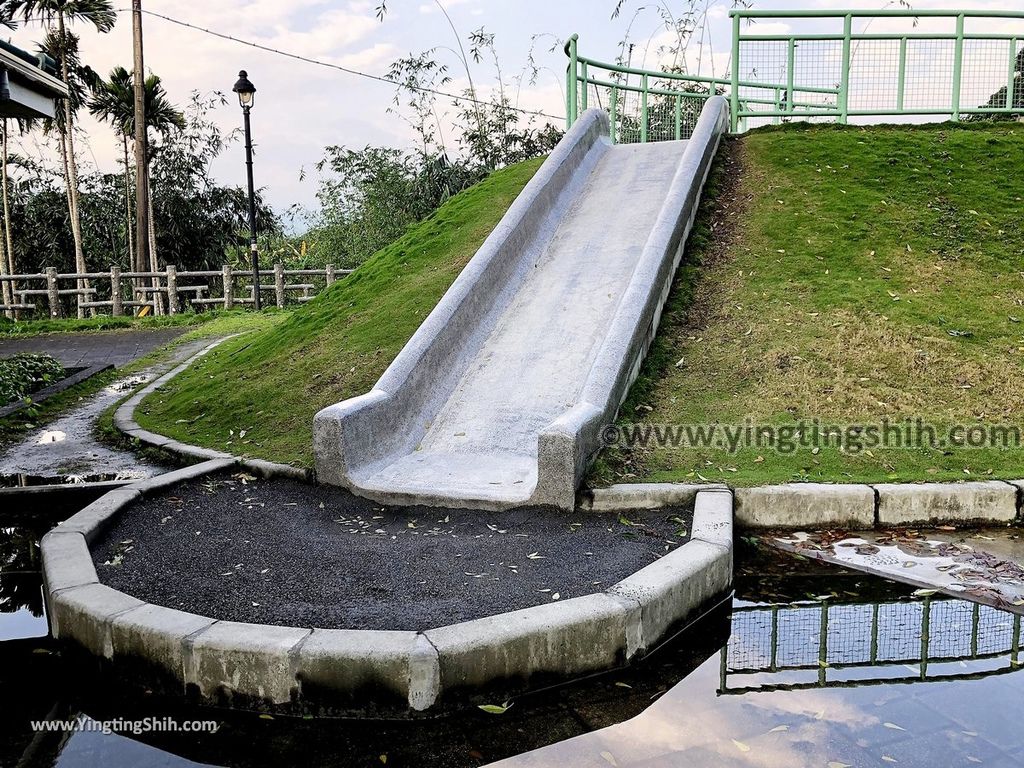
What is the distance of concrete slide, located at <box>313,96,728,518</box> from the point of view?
5738 mm

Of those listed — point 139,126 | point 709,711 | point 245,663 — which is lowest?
point 709,711

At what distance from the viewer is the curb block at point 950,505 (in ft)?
17.2

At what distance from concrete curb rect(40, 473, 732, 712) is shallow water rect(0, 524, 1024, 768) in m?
0.10

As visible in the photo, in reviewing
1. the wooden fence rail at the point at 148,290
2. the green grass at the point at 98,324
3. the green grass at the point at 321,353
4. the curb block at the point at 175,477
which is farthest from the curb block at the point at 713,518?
the wooden fence rail at the point at 148,290

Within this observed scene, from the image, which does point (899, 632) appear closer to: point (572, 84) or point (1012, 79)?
point (572, 84)

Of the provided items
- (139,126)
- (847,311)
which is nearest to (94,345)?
(139,126)

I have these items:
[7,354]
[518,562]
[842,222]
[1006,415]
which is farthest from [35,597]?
[7,354]

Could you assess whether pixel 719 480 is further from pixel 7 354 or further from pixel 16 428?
pixel 7 354

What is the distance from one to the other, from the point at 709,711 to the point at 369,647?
1436 millimetres

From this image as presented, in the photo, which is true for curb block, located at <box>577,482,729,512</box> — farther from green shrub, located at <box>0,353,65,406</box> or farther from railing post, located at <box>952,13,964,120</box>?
railing post, located at <box>952,13,964,120</box>

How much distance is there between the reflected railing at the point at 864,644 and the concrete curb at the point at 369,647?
430 millimetres

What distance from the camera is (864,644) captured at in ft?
12.9

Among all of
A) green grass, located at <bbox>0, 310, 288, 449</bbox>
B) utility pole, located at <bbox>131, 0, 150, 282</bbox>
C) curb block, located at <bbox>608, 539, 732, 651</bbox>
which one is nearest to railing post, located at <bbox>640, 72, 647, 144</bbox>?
green grass, located at <bbox>0, 310, 288, 449</bbox>

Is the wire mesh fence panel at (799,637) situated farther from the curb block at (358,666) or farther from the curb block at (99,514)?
the curb block at (99,514)
